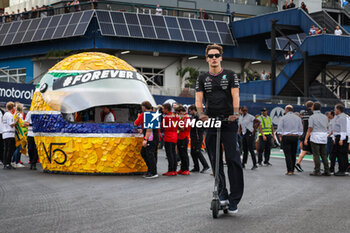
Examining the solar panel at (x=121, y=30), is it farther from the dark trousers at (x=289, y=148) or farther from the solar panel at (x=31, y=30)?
the dark trousers at (x=289, y=148)

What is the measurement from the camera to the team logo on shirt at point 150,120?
13695 mm

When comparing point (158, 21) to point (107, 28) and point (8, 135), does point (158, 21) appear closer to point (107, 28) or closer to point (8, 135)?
point (107, 28)

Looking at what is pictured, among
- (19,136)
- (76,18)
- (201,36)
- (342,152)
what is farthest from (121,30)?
(342,152)

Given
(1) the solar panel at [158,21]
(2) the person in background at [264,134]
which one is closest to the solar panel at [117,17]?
(1) the solar panel at [158,21]

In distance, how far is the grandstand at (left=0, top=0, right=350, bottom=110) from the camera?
38.2 m

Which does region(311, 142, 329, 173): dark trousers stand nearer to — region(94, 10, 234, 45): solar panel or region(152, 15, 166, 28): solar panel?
region(94, 10, 234, 45): solar panel

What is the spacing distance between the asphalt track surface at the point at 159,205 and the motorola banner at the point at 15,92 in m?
15.2

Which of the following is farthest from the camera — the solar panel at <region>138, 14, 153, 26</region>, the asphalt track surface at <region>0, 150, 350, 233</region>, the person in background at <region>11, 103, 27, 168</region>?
the solar panel at <region>138, 14, 153, 26</region>

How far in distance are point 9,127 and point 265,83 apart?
26501mm

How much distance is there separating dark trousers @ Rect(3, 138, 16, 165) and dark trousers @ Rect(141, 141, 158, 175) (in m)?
3.95

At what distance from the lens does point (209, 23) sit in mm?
45062

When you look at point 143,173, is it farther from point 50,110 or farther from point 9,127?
point 9,127

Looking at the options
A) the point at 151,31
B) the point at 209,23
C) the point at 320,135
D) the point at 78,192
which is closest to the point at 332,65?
the point at 209,23

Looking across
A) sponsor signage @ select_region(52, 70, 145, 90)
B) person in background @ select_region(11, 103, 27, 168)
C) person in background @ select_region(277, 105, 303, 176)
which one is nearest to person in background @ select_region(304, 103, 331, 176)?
person in background @ select_region(277, 105, 303, 176)
